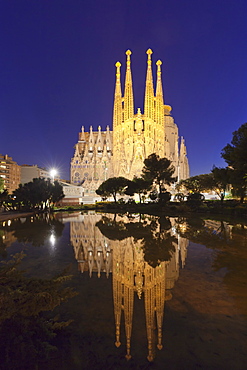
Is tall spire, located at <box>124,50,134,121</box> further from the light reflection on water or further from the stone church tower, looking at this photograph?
the light reflection on water

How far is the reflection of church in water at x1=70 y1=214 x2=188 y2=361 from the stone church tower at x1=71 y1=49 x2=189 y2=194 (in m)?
62.8

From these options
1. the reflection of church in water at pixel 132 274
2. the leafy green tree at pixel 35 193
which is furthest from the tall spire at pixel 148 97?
the reflection of church in water at pixel 132 274

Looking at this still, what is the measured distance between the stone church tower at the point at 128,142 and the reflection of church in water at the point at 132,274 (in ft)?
206

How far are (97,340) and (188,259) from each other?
563 centimetres

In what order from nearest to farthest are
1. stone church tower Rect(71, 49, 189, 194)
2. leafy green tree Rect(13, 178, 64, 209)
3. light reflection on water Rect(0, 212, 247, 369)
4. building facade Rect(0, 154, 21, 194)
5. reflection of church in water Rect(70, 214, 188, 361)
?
light reflection on water Rect(0, 212, 247, 369), reflection of church in water Rect(70, 214, 188, 361), leafy green tree Rect(13, 178, 64, 209), stone church tower Rect(71, 49, 189, 194), building facade Rect(0, 154, 21, 194)

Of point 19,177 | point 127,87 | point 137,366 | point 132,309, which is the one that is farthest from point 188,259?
point 19,177

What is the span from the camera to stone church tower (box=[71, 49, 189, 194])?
2911 inches

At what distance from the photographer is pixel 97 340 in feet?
11.6

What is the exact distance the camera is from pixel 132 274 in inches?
262

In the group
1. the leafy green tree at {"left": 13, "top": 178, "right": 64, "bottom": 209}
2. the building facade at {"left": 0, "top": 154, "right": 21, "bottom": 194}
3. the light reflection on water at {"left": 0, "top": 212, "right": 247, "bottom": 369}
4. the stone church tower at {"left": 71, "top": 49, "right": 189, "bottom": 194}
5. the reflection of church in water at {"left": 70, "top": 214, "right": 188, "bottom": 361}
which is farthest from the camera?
the building facade at {"left": 0, "top": 154, "right": 21, "bottom": 194}

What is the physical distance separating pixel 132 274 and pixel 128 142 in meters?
70.8

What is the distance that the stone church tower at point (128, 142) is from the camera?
243ft

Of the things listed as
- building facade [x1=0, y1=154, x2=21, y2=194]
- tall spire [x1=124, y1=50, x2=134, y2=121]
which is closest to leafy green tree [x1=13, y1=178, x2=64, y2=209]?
tall spire [x1=124, y1=50, x2=134, y2=121]

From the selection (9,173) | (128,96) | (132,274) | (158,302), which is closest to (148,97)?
(128,96)
